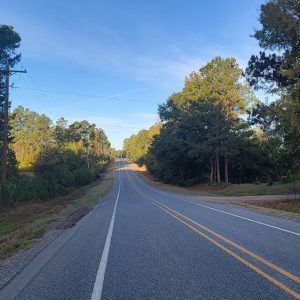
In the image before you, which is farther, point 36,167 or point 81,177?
point 81,177

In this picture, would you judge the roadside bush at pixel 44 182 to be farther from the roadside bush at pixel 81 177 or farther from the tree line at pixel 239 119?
the tree line at pixel 239 119

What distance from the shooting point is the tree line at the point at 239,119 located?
23.0 metres

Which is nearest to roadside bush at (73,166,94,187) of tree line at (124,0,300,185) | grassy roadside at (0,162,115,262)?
tree line at (124,0,300,185)

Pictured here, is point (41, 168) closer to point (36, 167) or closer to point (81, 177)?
point (36, 167)

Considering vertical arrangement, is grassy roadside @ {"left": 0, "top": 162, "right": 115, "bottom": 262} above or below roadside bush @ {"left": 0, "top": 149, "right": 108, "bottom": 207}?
below

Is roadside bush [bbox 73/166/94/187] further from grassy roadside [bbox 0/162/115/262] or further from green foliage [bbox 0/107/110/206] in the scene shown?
grassy roadside [bbox 0/162/115/262]

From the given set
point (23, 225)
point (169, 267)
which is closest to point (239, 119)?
point (23, 225)

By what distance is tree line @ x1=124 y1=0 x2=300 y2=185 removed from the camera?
75.4ft

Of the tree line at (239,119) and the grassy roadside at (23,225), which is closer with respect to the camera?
the grassy roadside at (23,225)

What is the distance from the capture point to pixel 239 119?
1996 inches

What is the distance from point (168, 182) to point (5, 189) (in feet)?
151

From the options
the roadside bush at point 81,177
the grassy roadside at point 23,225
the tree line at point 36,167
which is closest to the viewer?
the grassy roadside at point 23,225

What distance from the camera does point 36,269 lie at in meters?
7.77

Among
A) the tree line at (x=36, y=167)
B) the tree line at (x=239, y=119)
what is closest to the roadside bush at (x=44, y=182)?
the tree line at (x=36, y=167)
